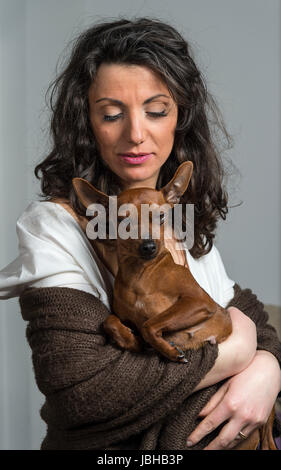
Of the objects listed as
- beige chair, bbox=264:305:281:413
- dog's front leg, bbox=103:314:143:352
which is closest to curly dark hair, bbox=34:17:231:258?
dog's front leg, bbox=103:314:143:352

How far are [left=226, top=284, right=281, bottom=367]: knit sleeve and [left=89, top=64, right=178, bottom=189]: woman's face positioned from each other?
53 cm

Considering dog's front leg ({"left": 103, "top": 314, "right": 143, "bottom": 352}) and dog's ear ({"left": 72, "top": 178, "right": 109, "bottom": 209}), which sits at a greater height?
dog's ear ({"left": 72, "top": 178, "right": 109, "bottom": 209})

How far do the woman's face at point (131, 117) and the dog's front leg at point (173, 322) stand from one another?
484mm

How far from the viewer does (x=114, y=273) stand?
1817mm

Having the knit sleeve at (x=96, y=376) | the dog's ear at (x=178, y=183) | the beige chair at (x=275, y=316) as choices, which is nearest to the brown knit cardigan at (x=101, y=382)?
the knit sleeve at (x=96, y=376)

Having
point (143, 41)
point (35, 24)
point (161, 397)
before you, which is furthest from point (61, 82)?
point (35, 24)

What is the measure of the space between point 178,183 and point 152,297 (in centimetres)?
32

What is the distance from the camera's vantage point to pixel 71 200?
73.4 inches

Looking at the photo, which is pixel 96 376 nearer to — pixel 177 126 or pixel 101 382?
pixel 101 382

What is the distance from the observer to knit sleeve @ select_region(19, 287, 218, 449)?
1.54 m

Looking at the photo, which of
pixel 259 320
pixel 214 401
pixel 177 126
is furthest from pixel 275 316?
pixel 214 401

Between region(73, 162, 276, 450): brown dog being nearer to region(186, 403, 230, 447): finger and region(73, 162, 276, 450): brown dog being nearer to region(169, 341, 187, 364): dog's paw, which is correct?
region(169, 341, 187, 364): dog's paw

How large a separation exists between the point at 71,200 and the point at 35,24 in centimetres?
174
